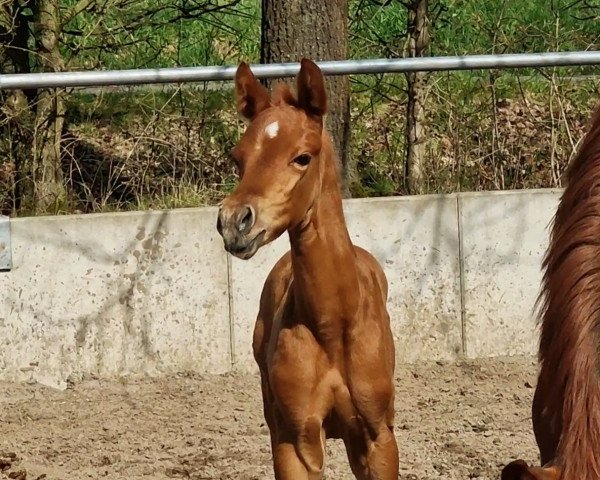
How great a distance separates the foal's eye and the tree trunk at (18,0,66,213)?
329 centimetres

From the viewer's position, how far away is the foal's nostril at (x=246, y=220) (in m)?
3.91

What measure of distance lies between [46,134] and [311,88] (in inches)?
142

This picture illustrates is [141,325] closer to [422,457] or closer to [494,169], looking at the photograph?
[422,457]

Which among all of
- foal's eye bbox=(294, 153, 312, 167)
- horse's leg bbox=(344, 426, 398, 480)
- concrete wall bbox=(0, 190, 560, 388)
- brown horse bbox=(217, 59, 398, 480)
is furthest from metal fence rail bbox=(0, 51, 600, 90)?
horse's leg bbox=(344, 426, 398, 480)

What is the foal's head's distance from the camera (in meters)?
3.94

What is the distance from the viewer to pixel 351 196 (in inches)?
296

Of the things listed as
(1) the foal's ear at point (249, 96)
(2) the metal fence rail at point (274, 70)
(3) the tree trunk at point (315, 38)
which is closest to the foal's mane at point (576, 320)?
(1) the foal's ear at point (249, 96)

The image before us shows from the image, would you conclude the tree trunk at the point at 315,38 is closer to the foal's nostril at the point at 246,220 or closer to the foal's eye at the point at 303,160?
the foal's eye at the point at 303,160

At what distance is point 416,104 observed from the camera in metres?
7.89

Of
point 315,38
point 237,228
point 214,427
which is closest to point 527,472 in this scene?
point 237,228

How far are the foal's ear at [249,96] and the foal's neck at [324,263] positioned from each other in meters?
0.27

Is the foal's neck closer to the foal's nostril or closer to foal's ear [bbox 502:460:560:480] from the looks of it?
the foal's nostril

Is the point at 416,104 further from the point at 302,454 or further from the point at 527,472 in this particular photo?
the point at 527,472

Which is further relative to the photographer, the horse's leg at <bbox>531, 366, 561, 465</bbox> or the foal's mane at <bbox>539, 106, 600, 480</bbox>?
the horse's leg at <bbox>531, 366, 561, 465</bbox>
